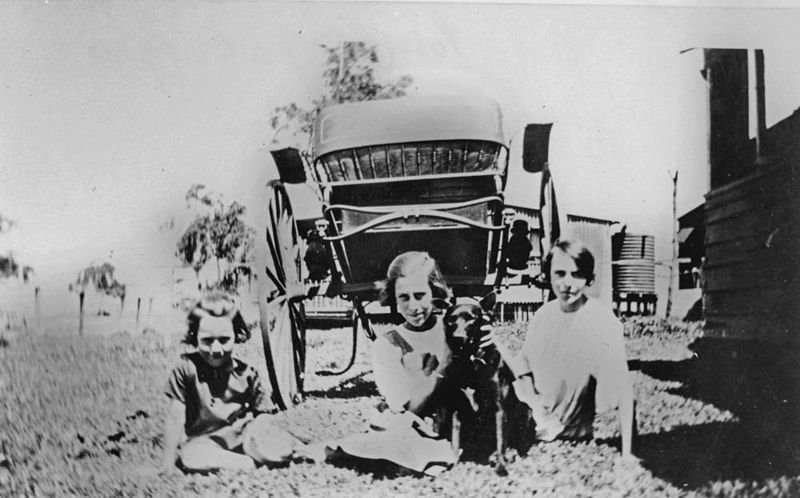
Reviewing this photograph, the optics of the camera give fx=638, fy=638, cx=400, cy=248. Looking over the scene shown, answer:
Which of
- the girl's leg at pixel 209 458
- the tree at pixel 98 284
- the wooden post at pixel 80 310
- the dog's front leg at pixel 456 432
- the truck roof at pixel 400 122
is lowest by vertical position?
the girl's leg at pixel 209 458

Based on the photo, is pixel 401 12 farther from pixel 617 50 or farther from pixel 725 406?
pixel 725 406

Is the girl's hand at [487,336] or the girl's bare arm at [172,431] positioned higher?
the girl's hand at [487,336]

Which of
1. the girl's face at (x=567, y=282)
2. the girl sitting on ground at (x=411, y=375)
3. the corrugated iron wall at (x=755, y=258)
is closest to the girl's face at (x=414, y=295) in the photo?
the girl sitting on ground at (x=411, y=375)

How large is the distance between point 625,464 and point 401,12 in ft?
5.24

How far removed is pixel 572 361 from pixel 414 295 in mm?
546

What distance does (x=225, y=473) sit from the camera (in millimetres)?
1969

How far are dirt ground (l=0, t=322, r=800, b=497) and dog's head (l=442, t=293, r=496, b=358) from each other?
7cm

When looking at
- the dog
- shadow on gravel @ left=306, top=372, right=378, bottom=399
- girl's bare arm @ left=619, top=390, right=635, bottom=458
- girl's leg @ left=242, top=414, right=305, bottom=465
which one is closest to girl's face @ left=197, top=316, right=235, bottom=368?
girl's leg @ left=242, top=414, right=305, bottom=465

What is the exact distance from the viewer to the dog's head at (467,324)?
200cm

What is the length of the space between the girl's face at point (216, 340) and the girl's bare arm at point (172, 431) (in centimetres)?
17

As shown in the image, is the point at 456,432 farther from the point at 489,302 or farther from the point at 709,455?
the point at 709,455

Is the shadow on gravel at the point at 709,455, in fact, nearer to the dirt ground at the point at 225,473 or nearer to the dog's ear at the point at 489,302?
the dirt ground at the point at 225,473

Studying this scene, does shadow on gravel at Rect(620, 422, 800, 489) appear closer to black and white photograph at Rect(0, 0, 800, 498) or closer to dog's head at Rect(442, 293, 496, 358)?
black and white photograph at Rect(0, 0, 800, 498)

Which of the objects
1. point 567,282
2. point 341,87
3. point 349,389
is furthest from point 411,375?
point 341,87
